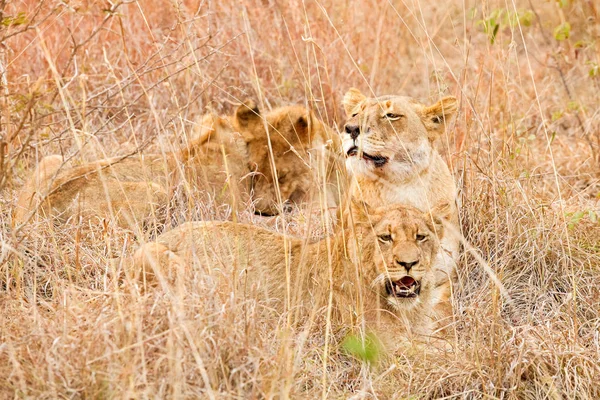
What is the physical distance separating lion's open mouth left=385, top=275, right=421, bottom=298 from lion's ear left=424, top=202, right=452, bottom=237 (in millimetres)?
305

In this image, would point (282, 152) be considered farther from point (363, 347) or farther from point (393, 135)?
point (363, 347)

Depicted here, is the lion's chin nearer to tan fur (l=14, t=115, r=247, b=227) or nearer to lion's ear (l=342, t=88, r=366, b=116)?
tan fur (l=14, t=115, r=247, b=227)

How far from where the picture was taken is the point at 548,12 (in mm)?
9711

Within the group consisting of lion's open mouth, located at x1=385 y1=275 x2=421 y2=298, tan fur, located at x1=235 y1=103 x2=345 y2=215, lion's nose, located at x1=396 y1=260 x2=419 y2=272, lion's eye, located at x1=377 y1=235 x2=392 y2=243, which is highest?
lion's eye, located at x1=377 y1=235 x2=392 y2=243

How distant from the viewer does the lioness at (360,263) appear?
4.24 metres

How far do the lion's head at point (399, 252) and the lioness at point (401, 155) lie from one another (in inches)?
18.1

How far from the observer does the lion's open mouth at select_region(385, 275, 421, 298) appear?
14.2 ft

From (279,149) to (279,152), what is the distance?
26 millimetres

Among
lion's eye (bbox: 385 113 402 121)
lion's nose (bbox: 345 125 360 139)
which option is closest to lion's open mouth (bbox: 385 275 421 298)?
lion's nose (bbox: 345 125 360 139)

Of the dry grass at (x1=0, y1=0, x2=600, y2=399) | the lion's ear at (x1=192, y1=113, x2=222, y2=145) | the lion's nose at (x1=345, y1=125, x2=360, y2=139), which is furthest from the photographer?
the lion's ear at (x1=192, y1=113, x2=222, y2=145)

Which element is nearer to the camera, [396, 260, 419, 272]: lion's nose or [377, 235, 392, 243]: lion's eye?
[396, 260, 419, 272]: lion's nose

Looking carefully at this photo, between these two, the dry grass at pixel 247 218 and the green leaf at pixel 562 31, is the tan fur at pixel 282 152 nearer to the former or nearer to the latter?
the dry grass at pixel 247 218

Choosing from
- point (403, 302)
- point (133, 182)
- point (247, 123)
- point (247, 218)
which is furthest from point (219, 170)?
point (403, 302)

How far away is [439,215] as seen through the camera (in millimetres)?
→ 4535
